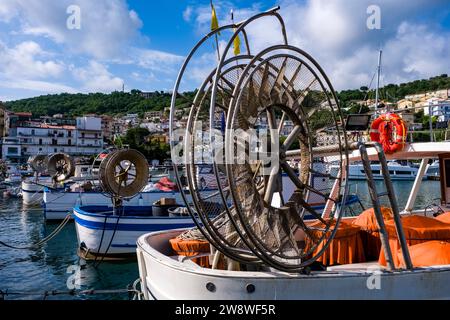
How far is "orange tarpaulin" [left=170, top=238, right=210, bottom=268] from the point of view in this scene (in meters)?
7.83

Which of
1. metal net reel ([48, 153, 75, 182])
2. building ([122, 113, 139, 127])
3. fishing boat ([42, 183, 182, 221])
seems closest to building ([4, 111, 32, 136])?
building ([122, 113, 139, 127])

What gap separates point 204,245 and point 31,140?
8968 cm

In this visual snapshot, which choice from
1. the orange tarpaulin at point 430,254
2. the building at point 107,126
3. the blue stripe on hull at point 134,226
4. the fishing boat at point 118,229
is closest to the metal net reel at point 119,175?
the fishing boat at point 118,229

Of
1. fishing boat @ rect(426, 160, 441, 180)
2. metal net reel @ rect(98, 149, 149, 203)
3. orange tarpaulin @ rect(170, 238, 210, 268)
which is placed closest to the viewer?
orange tarpaulin @ rect(170, 238, 210, 268)

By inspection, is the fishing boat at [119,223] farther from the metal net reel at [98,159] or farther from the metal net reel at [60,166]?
the metal net reel at [60,166]

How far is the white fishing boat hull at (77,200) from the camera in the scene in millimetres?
25531

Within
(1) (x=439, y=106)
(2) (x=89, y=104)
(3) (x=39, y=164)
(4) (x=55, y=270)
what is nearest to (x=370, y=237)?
(1) (x=439, y=106)

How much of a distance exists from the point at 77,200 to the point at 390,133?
21721 mm

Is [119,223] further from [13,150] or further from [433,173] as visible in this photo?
[13,150]

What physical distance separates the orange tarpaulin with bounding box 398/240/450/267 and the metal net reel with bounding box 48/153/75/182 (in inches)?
1106

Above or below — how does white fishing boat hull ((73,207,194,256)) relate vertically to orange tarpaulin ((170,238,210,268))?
below

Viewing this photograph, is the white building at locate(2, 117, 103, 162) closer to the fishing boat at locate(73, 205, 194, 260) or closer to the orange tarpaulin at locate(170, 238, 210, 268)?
the fishing boat at locate(73, 205, 194, 260)

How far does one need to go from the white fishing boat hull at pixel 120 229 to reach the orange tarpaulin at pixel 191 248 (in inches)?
324
